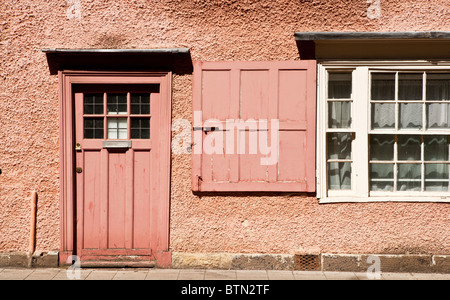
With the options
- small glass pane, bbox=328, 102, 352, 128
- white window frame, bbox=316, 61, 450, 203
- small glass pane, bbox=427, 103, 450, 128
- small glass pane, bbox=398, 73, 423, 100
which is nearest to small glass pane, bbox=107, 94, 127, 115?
white window frame, bbox=316, 61, 450, 203

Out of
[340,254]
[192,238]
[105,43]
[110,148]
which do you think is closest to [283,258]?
[340,254]

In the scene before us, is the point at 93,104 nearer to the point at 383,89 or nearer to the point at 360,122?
the point at 360,122

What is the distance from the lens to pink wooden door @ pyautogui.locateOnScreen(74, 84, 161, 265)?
19.2 ft

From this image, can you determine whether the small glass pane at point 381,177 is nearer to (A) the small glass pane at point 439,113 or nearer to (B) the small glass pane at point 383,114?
(B) the small glass pane at point 383,114

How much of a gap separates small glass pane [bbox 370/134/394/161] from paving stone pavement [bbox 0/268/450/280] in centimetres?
142

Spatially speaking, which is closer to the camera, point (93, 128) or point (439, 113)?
point (439, 113)

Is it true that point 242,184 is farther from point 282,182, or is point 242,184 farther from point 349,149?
point 349,149

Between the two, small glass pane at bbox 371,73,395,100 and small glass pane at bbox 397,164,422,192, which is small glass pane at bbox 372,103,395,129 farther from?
small glass pane at bbox 397,164,422,192

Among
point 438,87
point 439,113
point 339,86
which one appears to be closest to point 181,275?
point 339,86

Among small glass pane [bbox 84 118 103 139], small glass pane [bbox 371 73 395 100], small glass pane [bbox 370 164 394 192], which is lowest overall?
small glass pane [bbox 370 164 394 192]

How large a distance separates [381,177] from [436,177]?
679mm

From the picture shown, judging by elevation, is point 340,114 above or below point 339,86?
below

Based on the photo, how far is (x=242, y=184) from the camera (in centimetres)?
570

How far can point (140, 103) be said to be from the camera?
5.86m
